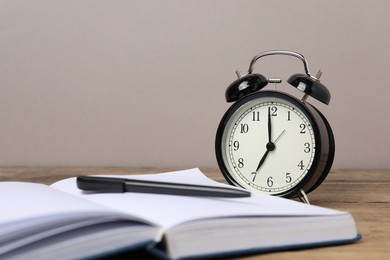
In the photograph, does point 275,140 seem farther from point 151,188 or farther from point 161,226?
point 161,226

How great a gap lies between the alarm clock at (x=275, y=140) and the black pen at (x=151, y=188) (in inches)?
11.3

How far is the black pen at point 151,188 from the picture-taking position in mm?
1027

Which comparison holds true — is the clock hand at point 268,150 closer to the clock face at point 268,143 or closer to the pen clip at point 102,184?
the clock face at point 268,143

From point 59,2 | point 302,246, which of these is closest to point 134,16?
point 59,2

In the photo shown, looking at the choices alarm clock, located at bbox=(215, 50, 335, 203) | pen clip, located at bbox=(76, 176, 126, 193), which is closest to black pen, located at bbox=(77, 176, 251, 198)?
pen clip, located at bbox=(76, 176, 126, 193)

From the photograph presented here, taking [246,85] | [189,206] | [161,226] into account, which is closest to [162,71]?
[246,85]

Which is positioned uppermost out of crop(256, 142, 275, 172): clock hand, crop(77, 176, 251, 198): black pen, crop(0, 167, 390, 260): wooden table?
crop(256, 142, 275, 172): clock hand

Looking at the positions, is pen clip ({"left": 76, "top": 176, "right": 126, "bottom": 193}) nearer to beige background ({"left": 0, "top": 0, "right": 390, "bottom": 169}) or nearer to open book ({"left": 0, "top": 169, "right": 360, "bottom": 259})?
open book ({"left": 0, "top": 169, "right": 360, "bottom": 259})

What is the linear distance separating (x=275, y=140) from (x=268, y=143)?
0.06 ft

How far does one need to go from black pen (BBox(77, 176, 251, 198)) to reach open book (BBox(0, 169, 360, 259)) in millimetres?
13

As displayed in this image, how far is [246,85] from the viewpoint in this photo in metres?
1.36

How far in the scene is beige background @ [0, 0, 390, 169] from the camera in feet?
7.23

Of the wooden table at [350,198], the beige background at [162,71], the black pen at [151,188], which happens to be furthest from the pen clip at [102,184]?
the beige background at [162,71]

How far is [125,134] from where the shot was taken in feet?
7.59
